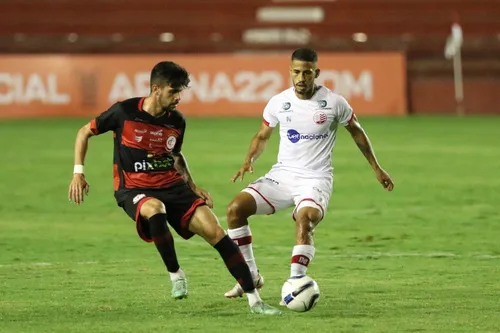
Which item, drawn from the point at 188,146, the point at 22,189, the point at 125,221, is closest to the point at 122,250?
the point at 125,221

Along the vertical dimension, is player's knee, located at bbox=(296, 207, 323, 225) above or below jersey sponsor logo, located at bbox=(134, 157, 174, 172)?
below

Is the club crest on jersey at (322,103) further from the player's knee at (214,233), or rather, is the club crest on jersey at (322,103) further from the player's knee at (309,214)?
the player's knee at (214,233)

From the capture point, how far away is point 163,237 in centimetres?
795

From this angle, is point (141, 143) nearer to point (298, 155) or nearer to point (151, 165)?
point (151, 165)

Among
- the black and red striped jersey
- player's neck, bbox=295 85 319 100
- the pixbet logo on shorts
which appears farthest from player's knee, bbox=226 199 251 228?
player's neck, bbox=295 85 319 100

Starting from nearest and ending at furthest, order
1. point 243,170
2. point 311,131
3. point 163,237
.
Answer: point 163,237 < point 243,170 < point 311,131

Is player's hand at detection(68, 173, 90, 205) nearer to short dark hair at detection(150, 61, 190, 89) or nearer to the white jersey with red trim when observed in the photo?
short dark hair at detection(150, 61, 190, 89)

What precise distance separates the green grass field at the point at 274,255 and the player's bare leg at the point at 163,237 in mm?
134

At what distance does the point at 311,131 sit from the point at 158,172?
1163mm

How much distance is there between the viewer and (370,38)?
109 ft

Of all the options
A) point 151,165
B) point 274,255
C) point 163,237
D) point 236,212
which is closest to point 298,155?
point 236,212

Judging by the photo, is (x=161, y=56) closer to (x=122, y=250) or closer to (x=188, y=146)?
(x=188, y=146)

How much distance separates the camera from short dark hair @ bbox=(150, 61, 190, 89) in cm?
784

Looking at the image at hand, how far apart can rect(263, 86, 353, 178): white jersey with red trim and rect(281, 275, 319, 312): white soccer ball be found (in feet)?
3.63
